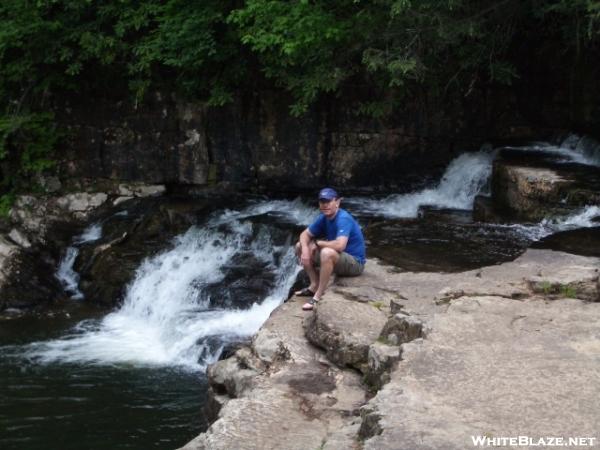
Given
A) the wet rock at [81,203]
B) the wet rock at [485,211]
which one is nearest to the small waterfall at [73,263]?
the wet rock at [81,203]

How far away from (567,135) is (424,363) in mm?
8784

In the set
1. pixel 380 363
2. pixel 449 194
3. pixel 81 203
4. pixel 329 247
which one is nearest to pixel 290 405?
pixel 380 363

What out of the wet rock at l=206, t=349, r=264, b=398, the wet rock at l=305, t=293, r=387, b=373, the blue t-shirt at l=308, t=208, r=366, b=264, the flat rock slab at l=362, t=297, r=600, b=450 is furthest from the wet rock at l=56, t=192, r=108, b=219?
the flat rock slab at l=362, t=297, r=600, b=450

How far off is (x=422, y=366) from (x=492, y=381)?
50cm

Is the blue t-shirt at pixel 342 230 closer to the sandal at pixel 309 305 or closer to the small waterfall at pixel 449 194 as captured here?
the sandal at pixel 309 305

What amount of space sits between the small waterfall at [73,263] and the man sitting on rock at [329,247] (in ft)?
18.8

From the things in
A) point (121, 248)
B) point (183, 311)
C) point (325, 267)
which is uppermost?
point (325, 267)

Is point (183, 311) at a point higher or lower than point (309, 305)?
lower

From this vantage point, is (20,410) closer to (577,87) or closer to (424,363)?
(424,363)

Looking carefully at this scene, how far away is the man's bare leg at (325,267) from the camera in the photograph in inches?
302

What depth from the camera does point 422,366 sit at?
17.6ft

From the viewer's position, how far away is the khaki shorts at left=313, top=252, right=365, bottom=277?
7.99 metres

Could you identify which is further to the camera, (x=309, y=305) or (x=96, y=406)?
(x=96, y=406)

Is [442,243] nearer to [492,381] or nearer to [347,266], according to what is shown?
[347,266]
